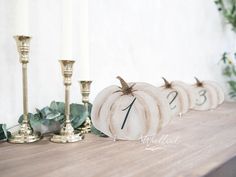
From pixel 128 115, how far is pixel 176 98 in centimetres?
36

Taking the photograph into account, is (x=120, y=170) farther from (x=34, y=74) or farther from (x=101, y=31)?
(x=101, y=31)

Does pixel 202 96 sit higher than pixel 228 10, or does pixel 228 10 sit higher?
pixel 228 10

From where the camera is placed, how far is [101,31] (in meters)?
0.97

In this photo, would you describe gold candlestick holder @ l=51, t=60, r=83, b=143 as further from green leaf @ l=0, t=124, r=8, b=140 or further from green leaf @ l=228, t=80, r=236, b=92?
green leaf @ l=228, t=80, r=236, b=92

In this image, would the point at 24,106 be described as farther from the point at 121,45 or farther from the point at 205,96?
the point at 205,96

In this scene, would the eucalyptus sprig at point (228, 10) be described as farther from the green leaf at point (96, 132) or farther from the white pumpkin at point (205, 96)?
the green leaf at point (96, 132)

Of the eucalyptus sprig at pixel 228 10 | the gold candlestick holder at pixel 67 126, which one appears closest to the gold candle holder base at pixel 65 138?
the gold candlestick holder at pixel 67 126

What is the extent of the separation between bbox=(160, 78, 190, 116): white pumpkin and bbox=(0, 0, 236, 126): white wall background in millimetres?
144

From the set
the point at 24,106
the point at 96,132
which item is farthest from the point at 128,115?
the point at 24,106

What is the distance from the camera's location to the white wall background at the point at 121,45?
2.37 feet

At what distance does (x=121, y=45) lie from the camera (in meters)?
1.05

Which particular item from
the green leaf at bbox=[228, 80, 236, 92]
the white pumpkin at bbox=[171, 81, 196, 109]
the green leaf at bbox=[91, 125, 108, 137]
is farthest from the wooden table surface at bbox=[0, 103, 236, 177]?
the green leaf at bbox=[228, 80, 236, 92]

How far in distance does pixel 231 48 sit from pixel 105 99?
133 centimetres

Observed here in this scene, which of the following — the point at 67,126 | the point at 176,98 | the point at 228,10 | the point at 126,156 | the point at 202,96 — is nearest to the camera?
the point at 126,156
